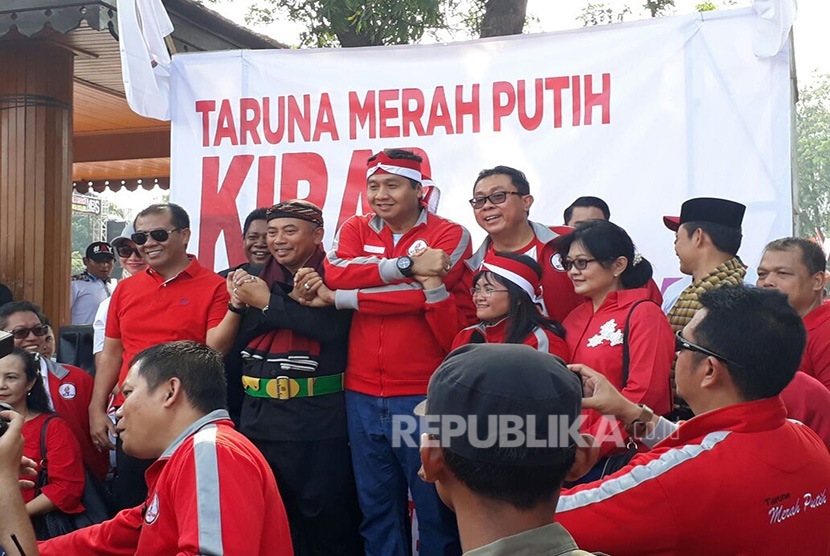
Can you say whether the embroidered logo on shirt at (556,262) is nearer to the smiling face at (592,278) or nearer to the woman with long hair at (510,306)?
the woman with long hair at (510,306)

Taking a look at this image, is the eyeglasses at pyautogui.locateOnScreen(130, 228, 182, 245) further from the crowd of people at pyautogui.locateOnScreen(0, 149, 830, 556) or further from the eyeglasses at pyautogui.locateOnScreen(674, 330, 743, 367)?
the eyeglasses at pyautogui.locateOnScreen(674, 330, 743, 367)

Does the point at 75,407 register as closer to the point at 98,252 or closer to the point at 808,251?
the point at 808,251

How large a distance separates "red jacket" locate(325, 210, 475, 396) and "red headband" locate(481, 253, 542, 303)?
23 cm

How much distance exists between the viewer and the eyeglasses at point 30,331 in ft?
14.6

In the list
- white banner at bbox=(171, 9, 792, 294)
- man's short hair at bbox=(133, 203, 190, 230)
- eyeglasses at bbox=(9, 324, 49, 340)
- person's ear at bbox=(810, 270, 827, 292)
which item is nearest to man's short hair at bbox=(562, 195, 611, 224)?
white banner at bbox=(171, 9, 792, 294)

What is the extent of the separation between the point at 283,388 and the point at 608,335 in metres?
1.44

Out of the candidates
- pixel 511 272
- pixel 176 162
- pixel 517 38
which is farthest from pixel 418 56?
pixel 511 272

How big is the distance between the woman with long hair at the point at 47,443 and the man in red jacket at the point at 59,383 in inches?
10.7

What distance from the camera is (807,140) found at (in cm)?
4778

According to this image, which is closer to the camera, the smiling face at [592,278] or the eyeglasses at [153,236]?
the smiling face at [592,278]

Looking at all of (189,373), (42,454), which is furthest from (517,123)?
(42,454)

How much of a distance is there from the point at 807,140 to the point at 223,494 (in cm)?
5102

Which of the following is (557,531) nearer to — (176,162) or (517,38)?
(517,38)

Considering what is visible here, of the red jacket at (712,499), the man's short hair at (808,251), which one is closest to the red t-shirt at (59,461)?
the red jacket at (712,499)
